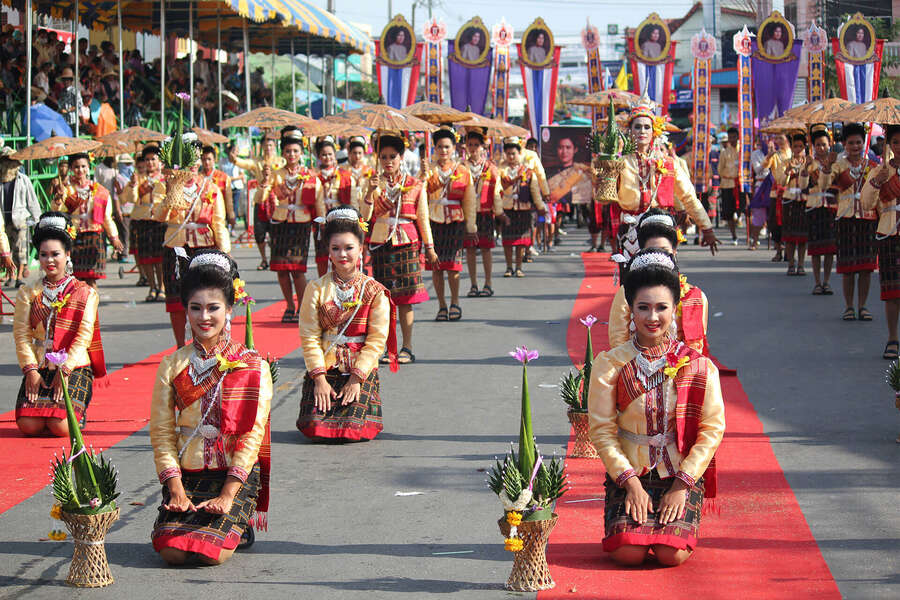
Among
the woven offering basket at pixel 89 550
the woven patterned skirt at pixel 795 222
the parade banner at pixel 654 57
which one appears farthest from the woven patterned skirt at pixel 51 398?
the parade banner at pixel 654 57

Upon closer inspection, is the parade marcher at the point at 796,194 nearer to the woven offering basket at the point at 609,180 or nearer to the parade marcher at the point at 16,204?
the woven offering basket at the point at 609,180

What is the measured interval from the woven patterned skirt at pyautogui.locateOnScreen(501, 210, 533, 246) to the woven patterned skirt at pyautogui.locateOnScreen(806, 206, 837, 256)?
3.89 m

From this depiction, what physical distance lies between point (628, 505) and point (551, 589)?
1.52 ft

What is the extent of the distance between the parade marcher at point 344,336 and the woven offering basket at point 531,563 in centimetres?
275

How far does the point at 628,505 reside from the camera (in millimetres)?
4680

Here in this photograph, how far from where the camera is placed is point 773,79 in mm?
24547

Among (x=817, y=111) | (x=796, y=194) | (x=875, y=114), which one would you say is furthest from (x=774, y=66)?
(x=875, y=114)

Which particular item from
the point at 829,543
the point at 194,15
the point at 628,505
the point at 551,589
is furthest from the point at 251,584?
the point at 194,15

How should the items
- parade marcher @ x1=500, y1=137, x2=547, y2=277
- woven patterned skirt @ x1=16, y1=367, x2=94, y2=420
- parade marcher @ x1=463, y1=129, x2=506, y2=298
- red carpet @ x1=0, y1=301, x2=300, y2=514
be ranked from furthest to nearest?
parade marcher @ x1=500, y1=137, x2=547, y2=277 < parade marcher @ x1=463, y1=129, x2=506, y2=298 < woven patterned skirt @ x1=16, y1=367, x2=94, y2=420 < red carpet @ x1=0, y1=301, x2=300, y2=514

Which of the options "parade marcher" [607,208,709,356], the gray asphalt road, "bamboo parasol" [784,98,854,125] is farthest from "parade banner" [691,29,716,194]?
"parade marcher" [607,208,709,356]

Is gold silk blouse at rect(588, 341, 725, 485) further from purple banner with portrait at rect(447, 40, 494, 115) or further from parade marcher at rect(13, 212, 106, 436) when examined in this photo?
purple banner with portrait at rect(447, 40, 494, 115)

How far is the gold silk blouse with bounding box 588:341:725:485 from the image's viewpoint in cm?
473

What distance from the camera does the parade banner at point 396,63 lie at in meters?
26.0

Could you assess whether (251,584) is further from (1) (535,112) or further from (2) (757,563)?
(1) (535,112)
